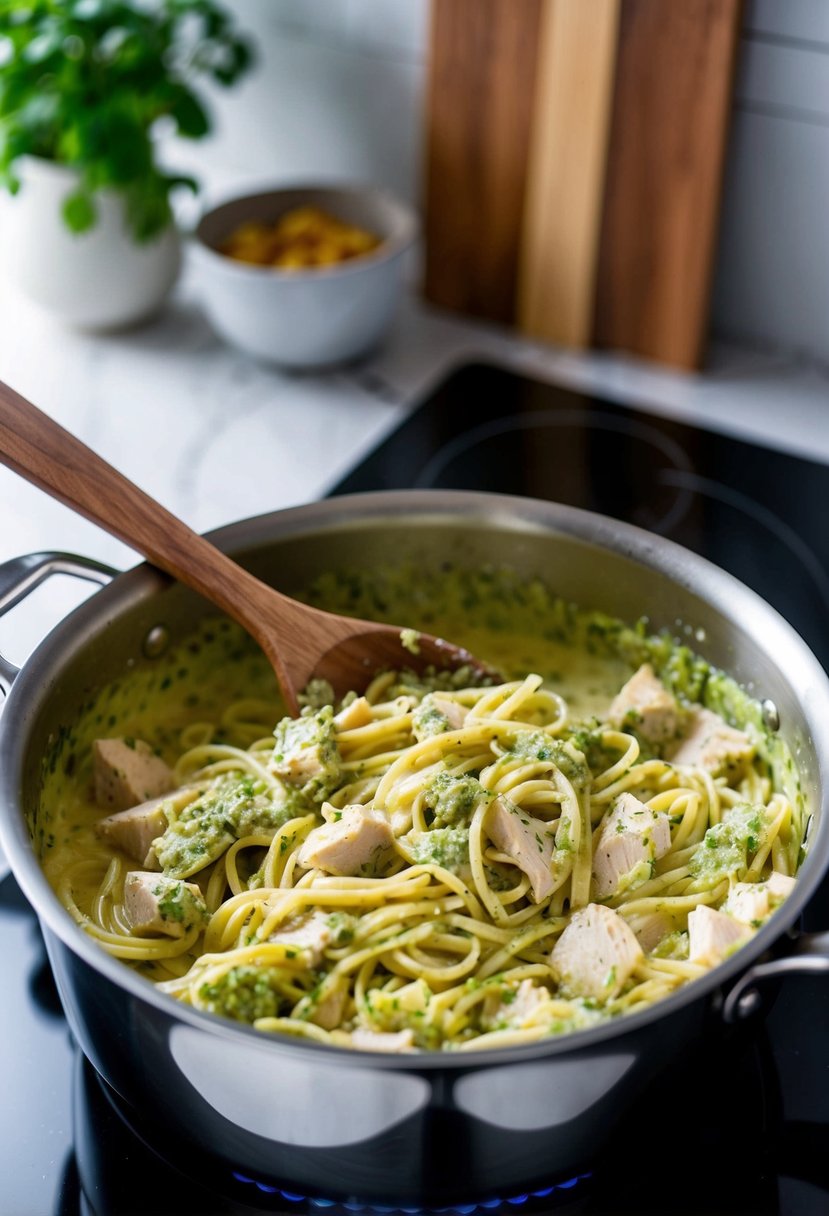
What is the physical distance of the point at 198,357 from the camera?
2578 millimetres

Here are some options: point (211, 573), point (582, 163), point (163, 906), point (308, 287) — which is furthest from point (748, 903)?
point (582, 163)

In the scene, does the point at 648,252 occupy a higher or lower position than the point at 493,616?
higher

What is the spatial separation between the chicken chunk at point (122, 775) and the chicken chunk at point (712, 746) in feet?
2.23

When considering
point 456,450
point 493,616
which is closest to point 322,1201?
point 493,616

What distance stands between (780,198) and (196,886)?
1.72 m

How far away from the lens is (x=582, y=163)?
240 centimetres

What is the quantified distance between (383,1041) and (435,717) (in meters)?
0.45

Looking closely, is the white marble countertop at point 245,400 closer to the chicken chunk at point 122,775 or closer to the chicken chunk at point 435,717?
the chicken chunk at point 122,775

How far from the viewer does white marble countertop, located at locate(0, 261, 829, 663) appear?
225 cm

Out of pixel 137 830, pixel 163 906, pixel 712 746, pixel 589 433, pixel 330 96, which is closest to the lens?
pixel 163 906

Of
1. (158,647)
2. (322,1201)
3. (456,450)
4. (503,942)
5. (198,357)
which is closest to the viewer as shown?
(322,1201)

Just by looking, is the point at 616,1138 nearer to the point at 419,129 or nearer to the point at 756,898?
the point at 756,898

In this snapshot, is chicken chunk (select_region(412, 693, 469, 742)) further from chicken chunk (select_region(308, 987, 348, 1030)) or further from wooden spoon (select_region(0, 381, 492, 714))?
chicken chunk (select_region(308, 987, 348, 1030))

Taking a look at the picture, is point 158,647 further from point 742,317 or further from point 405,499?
point 742,317
